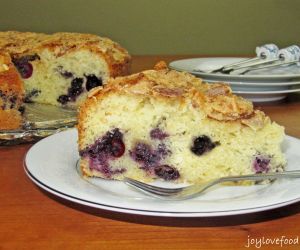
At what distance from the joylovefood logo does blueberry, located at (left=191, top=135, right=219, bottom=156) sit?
0.38 metres

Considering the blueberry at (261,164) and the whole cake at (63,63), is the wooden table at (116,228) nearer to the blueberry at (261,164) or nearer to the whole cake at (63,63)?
the blueberry at (261,164)

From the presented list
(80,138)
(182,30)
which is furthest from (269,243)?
(182,30)

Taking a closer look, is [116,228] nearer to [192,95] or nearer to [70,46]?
[192,95]

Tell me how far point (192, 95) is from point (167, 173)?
7.9 inches

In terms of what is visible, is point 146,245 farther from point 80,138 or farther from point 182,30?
point 182,30

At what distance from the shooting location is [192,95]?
1357mm

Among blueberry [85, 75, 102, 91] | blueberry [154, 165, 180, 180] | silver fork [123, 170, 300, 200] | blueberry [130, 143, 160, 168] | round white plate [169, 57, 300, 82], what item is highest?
round white plate [169, 57, 300, 82]

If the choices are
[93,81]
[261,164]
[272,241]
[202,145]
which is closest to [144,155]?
[202,145]

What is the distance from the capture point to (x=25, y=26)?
4.35 meters

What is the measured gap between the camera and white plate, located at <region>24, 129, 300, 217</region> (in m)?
1.04

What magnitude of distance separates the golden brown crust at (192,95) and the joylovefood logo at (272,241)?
35 centimetres

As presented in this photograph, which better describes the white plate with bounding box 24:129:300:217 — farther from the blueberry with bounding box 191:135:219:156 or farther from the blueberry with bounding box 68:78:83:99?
the blueberry with bounding box 68:78:83:99

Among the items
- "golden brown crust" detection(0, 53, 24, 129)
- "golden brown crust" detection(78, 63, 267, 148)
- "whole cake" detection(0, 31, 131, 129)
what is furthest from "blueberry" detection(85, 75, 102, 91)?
"golden brown crust" detection(78, 63, 267, 148)

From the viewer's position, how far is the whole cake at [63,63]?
2367mm
